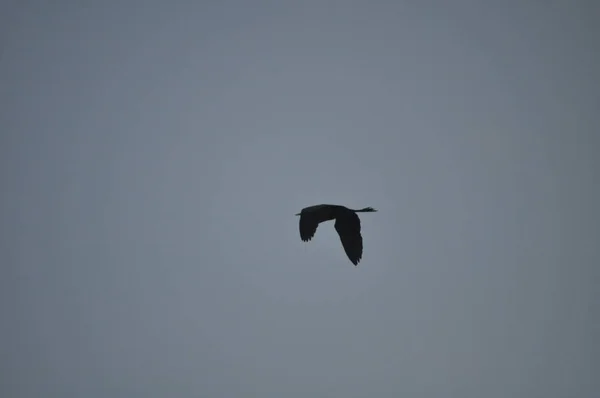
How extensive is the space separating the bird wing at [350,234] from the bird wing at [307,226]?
1.18 metres

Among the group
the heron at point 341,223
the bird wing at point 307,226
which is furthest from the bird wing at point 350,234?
the bird wing at point 307,226

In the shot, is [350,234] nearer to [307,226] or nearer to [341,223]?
[341,223]

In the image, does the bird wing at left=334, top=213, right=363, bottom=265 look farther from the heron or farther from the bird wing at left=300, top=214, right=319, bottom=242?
the bird wing at left=300, top=214, right=319, bottom=242

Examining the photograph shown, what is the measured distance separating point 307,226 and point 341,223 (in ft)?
5.25

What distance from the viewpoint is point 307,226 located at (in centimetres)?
1792

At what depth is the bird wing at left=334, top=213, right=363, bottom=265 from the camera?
18.7 metres

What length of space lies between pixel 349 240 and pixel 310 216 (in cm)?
203

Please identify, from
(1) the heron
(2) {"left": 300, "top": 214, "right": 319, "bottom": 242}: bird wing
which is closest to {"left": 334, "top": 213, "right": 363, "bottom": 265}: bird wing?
(1) the heron

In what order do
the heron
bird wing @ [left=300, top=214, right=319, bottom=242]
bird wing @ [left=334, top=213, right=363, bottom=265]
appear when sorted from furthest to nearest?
bird wing @ [left=334, top=213, right=363, bottom=265] < the heron < bird wing @ [left=300, top=214, right=319, bottom=242]

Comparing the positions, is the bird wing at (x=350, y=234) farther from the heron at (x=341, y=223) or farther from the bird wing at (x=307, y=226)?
the bird wing at (x=307, y=226)

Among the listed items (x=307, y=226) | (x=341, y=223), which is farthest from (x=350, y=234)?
(x=307, y=226)

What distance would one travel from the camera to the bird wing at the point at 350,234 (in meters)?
18.7

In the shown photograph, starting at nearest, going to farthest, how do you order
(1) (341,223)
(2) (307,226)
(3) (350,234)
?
(2) (307,226), (1) (341,223), (3) (350,234)

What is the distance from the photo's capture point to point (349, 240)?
18.9 metres
